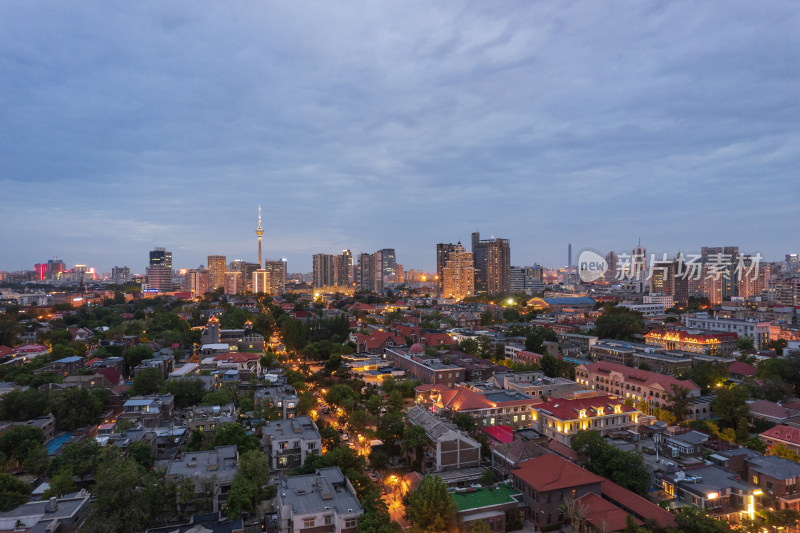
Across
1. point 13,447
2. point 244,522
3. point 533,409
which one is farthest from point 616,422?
point 13,447

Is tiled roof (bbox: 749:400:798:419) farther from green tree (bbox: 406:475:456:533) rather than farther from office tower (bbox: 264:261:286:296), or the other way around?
office tower (bbox: 264:261:286:296)

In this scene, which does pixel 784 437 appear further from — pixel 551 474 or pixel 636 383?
pixel 551 474

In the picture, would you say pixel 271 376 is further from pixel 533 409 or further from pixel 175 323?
pixel 175 323

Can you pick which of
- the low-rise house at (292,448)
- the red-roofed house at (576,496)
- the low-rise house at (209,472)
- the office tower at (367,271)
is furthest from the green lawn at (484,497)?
the office tower at (367,271)

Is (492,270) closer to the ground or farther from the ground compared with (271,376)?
farther from the ground

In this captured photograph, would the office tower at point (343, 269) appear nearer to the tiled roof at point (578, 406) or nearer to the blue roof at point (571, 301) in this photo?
the blue roof at point (571, 301)

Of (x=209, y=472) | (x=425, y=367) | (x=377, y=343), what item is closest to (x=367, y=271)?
(x=377, y=343)
